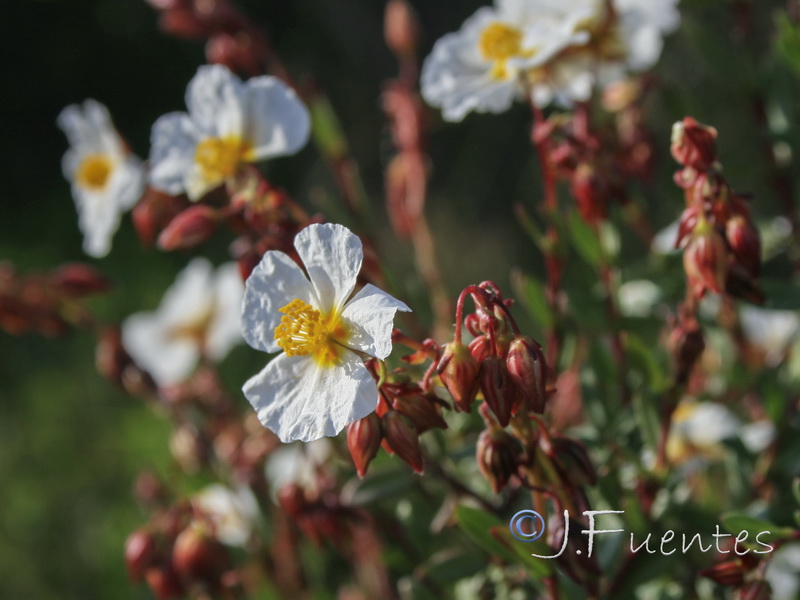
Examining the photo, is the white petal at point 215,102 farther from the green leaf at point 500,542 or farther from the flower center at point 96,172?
the green leaf at point 500,542

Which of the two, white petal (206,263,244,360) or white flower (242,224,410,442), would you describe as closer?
white flower (242,224,410,442)

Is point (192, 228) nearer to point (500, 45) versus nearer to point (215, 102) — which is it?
point (215, 102)

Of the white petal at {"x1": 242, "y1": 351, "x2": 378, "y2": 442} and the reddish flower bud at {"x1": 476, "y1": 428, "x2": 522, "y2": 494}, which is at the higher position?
the white petal at {"x1": 242, "y1": 351, "x2": 378, "y2": 442}

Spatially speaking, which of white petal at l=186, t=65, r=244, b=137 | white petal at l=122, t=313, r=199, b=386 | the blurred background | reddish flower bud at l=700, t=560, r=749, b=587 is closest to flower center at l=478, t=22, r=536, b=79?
the blurred background

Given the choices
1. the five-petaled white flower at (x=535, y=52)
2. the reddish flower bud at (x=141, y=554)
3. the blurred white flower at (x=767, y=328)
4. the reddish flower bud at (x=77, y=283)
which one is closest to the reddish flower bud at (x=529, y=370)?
the five-petaled white flower at (x=535, y=52)

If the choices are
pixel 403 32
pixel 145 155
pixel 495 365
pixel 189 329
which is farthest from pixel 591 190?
pixel 145 155

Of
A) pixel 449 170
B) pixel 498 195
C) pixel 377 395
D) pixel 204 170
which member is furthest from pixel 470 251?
pixel 377 395

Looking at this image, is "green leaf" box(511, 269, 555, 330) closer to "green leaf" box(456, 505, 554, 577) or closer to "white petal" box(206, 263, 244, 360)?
"green leaf" box(456, 505, 554, 577)
